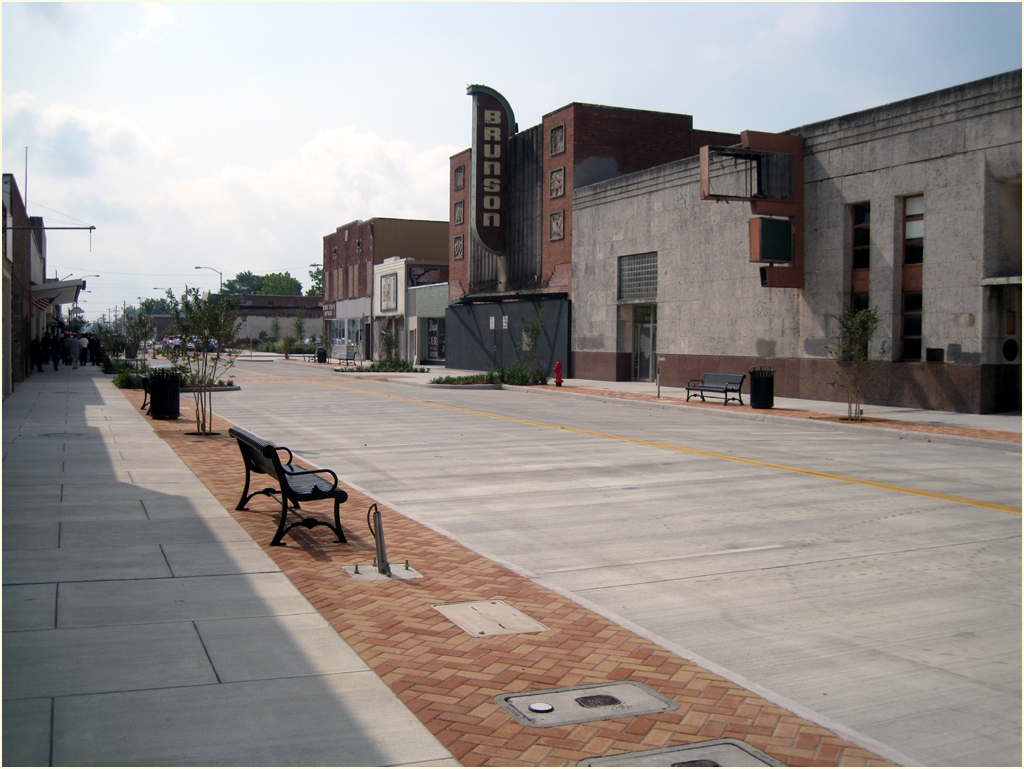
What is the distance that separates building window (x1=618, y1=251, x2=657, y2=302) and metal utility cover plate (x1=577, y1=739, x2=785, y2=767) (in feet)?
106

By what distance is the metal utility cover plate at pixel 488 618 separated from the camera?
6.21 metres

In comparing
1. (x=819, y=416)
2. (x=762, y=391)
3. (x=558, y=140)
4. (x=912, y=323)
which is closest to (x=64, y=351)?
(x=558, y=140)

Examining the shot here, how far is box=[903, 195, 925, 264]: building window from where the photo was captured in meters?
24.6

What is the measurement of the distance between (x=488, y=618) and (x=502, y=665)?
926mm

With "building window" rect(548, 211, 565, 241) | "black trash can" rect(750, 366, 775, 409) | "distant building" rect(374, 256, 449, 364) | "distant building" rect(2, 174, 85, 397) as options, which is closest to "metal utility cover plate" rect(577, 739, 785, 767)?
"black trash can" rect(750, 366, 775, 409)

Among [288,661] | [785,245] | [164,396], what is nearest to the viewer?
[288,661]

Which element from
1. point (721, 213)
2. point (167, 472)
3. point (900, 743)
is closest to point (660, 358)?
point (721, 213)

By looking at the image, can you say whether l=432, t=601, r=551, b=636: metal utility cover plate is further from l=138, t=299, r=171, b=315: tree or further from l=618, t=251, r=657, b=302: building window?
l=618, t=251, r=657, b=302: building window

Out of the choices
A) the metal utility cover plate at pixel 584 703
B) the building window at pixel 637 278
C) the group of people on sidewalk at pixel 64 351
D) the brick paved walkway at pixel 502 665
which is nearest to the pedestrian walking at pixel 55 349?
the group of people on sidewalk at pixel 64 351

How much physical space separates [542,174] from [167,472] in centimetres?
3417

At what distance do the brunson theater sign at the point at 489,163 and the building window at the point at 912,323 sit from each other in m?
26.0

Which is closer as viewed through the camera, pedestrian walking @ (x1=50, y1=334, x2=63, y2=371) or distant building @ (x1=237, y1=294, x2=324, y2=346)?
pedestrian walking @ (x1=50, y1=334, x2=63, y2=371)

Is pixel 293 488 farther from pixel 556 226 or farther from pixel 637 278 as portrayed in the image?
pixel 556 226

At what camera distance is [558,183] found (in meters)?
42.9
